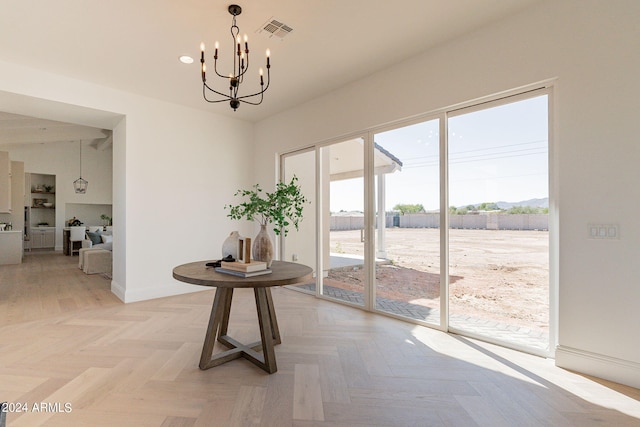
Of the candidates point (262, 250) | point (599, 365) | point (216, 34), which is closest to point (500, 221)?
point (599, 365)

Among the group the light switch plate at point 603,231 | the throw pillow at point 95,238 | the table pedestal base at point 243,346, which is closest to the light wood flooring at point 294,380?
the table pedestal base at point 243,346

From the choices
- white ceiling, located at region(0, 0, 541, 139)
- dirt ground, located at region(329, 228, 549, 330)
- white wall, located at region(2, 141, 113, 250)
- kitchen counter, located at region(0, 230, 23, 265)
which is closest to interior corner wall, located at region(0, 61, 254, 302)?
white ceiling, located at region(0, 0, 541, 139)

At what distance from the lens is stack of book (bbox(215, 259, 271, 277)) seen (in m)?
2.10

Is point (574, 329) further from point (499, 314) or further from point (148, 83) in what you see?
point (148, 83)

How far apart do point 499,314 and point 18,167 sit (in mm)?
11388

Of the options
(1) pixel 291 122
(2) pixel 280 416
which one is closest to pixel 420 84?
(1) pixel 291 122

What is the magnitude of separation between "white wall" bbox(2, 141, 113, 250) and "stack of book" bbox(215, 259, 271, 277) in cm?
993

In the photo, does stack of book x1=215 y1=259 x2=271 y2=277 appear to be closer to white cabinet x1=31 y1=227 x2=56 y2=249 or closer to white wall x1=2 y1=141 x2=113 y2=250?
white wall x1=2 y1=141 x2=113 y2=250

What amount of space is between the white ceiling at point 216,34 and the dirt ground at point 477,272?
185 centimetres

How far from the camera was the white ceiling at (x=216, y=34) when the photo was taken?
243 centimetres

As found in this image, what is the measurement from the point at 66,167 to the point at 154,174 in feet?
25.1

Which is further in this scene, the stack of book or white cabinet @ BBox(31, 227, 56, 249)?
white cabinet @ BBox(31, 227, 56, 249)

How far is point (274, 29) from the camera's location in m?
2.70

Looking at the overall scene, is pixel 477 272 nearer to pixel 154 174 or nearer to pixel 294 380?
pixel 294 380
